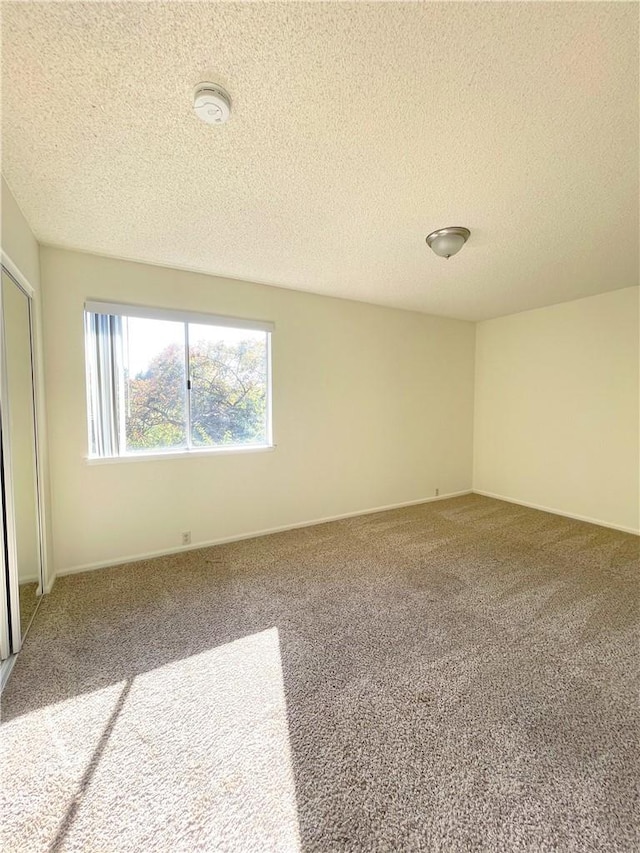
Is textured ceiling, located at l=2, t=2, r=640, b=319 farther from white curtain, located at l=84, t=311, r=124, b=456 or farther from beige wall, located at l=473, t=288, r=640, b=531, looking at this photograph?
beige wall, located at l=473, t=288, r=640, b=531

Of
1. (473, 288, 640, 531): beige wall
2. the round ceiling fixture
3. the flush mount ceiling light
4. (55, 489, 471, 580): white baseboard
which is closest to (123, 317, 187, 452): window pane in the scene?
(55, 489, 471, 580): white baseboard

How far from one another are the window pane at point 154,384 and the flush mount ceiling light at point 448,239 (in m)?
2.22

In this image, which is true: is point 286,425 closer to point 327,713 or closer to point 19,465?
point 19,465

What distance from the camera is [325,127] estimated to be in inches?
58.6

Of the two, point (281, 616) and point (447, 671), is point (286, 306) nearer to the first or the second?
point (281, 616)

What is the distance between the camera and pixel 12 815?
1147 millimetres

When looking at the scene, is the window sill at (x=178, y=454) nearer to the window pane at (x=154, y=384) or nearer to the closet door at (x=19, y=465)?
the window pane at (x=154, y=384)

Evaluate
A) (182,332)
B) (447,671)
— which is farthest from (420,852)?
(182,332)

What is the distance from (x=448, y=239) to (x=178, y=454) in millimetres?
2769

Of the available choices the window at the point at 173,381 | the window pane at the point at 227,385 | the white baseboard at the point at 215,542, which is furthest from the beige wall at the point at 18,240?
the white baseboard at the point at 215,542

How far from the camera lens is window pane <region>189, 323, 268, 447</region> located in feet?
10.6

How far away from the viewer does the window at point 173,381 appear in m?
2.86

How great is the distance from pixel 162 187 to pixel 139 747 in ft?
8.70

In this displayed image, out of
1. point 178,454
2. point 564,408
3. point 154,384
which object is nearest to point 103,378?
point 154,384
